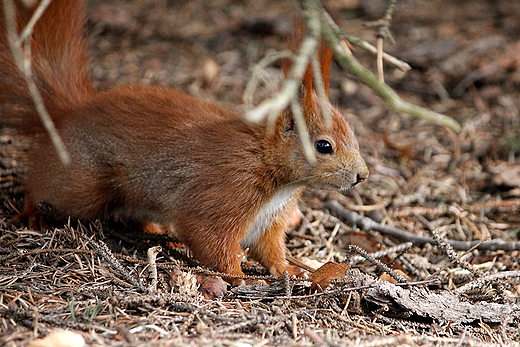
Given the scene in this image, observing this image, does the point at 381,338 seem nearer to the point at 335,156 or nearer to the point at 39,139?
the point at 335,156

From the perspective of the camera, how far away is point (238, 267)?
2.75 m

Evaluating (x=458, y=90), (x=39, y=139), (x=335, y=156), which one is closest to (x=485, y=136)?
(x=458, y=90)

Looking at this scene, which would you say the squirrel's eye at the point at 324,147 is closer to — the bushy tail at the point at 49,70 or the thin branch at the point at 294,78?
the thin branch at the point at 294,78

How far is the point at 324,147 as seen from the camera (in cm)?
268

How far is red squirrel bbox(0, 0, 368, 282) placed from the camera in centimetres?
269

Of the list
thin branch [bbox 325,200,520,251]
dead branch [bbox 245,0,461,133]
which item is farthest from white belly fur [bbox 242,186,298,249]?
dead branch [bbox 245,0,461,133]

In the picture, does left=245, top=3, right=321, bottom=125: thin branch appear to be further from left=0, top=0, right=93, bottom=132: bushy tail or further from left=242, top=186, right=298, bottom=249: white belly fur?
left=0, top=0, right=93, bottom=132: bushy tail

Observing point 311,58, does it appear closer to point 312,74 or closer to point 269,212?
point 312,74

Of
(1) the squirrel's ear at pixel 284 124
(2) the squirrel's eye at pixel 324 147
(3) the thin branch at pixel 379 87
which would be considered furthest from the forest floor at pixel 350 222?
(3) the thin branch at pixel 379 87

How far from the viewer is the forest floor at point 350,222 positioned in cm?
210

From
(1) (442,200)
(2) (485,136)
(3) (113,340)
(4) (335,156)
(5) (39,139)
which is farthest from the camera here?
(2) (485,136)

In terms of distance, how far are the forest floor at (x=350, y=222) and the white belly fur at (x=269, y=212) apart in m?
0.22

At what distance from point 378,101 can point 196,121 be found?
2714mm

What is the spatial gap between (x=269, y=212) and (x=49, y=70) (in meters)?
1.58
